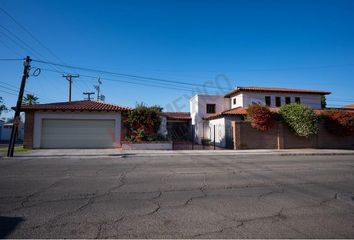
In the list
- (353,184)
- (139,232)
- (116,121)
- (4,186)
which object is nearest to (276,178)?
(353,184)

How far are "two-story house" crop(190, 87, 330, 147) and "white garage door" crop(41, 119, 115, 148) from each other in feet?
39.2

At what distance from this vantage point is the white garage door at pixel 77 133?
2008 centimetres

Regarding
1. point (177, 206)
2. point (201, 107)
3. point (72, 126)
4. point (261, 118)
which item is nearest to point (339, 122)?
point (261, 118)

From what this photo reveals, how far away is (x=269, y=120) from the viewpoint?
19.8 meters

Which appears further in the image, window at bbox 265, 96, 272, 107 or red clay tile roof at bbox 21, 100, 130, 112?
window at bbox 265, 96, 272, 107

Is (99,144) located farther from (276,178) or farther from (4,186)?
(276,178)

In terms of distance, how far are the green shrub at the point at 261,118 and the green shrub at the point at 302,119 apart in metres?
1.58

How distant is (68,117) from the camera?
20.3 m

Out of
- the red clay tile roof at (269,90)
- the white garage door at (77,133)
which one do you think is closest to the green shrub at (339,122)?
the red clay tile roof at (269,90)

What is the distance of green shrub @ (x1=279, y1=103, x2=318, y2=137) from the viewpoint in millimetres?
19484

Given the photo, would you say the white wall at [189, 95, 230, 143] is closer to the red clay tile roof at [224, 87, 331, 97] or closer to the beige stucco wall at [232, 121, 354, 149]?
the red clay tile roof at [224, 87, 331, 97]

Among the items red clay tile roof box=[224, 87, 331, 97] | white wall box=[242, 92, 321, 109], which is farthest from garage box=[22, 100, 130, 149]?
white wall box=[242, 92, 321, 109]

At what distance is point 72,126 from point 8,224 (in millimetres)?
17644

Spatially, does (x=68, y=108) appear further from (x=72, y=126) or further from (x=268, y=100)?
(x=268, y=100)
